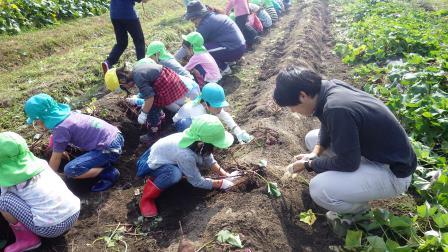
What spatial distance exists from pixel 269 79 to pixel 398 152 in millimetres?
4018

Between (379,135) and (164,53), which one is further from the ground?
(379,135)

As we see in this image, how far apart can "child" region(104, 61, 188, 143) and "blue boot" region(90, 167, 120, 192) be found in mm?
837

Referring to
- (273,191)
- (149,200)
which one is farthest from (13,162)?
(273,191)

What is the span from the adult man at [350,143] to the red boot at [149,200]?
1.45 m

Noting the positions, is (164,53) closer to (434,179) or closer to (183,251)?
(183,251)

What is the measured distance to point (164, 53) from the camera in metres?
5.29

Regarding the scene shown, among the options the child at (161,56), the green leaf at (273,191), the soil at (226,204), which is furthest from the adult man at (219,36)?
the green leaf at (273,191)

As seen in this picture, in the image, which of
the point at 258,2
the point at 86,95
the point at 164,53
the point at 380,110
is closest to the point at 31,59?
the point at 86,95

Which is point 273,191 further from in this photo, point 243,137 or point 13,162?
point 13,162

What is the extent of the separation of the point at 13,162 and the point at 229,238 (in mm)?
1765

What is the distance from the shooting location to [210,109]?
14.1ft

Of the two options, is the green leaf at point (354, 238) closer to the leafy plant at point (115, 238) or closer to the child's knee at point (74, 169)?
the leafy plant at point (115, 238)

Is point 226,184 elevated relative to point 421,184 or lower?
lower

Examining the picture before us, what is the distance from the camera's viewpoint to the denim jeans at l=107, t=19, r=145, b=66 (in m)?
5.89
